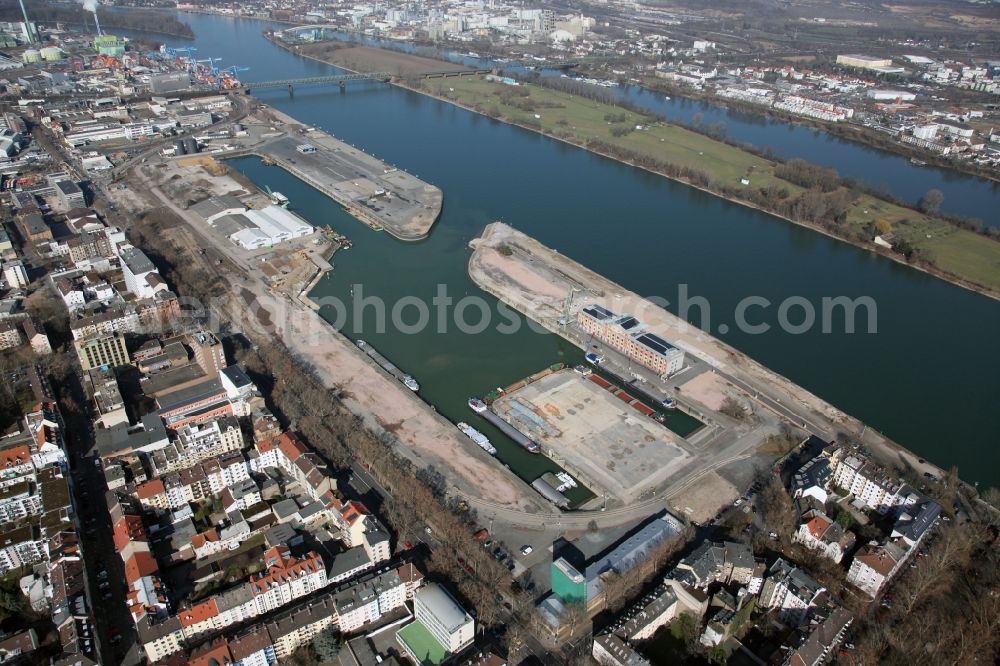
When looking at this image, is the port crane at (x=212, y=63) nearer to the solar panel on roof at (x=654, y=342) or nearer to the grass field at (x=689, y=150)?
the grass field at (x=689, y=150)

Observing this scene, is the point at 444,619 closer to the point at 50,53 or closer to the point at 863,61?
the point at 50,53

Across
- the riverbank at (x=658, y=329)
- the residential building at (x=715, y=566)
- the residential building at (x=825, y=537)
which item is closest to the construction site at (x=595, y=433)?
the riverbank at (x=658, y=329)

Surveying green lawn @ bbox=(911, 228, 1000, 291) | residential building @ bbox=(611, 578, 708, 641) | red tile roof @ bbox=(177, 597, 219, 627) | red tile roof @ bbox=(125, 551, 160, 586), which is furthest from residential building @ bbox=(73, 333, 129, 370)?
green lawn @ bbox=(911, 228, 1000, 291)

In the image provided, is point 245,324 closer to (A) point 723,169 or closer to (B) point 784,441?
(B) point 784,441

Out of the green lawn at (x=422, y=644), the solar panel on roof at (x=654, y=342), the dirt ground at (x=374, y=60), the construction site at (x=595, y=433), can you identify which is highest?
the dirt ground at (x=374, y=60)

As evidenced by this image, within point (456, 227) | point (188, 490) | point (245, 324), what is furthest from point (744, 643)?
point (456, 227)

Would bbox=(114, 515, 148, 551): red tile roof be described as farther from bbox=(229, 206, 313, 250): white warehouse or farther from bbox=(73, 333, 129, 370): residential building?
bbox=(229, 206, 313, 250): white warehouse
